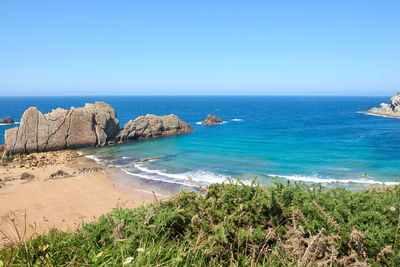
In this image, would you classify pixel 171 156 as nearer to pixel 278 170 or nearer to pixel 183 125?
pixel 278 170

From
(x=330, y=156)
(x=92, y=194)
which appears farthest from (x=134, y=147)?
(x=330, y=156)

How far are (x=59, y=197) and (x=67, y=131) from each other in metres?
22.4

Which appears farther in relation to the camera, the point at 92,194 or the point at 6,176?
the point at 6,176

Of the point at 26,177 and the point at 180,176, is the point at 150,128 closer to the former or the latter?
the point at 180,176

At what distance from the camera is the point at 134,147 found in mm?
42531

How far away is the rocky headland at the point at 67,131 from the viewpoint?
36981 millimetres

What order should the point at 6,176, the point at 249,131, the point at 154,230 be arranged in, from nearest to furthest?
the point at 154,230 → the point at 6,176 → the point at 249,131

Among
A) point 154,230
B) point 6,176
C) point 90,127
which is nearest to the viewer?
point 154,230

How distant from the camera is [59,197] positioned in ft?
68.5

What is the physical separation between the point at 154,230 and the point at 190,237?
84 cm

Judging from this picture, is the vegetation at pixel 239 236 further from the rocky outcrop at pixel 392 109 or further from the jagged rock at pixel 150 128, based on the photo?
the rocky outcrop at pixel 392 109

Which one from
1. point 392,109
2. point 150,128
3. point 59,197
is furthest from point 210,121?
point 392,109

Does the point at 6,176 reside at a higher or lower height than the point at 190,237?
lower

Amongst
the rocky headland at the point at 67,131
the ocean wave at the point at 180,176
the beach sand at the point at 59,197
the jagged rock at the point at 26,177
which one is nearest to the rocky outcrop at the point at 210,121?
the rocky headland at the point at 67,131
